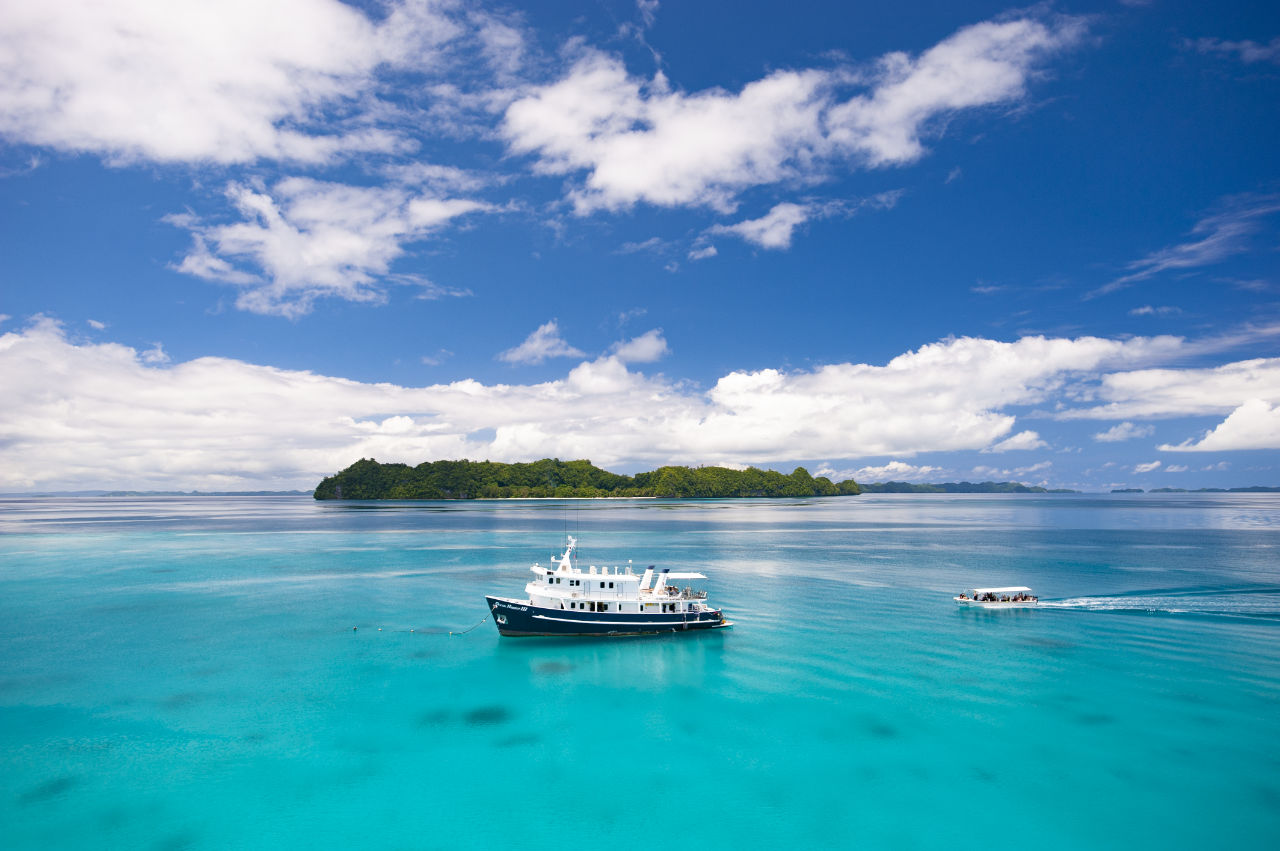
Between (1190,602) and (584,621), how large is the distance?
188 feet

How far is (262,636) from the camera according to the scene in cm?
5119

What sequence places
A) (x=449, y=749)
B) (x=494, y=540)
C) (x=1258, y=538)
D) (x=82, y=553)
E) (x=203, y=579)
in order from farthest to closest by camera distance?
(x=494, y=540)
(x=1258, y=538)
(x=82, y=553)
(x=203, y=579)
(x=449, y=749)

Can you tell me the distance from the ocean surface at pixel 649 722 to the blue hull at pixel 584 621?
109 centimetres

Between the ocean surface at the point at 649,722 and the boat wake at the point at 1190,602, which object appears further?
the boat wake at the point at 1190,602

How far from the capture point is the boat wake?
56688 mm

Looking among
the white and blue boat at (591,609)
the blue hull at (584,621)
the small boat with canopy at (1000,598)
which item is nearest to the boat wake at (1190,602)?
the small boat with canopy at (1000,598)

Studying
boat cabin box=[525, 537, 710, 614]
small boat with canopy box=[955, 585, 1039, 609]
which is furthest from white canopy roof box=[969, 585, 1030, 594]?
boat cabin box=[525, 537, 710, 614]

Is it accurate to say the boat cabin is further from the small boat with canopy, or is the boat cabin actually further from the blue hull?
the small boat with canopy

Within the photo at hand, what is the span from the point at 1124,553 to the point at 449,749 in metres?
107

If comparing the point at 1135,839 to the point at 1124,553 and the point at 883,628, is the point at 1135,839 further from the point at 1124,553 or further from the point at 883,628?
the point at 1124,553

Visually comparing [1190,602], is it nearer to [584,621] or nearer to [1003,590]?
[1003,590]

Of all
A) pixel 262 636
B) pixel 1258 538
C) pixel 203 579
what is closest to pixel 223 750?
pixel 262 636

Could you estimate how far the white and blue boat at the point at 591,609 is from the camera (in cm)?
5006

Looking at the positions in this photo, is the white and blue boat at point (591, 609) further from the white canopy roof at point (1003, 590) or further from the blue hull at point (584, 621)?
the white canopy roof at point (1003, 590)
